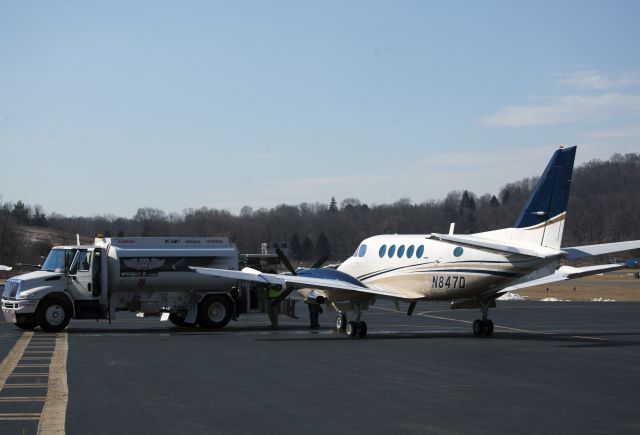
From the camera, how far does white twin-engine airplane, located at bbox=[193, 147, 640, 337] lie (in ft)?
88.6

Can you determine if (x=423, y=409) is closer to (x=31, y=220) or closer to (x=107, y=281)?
(x=107, y=281)

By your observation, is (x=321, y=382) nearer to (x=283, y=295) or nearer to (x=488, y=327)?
(x=488, y=327)

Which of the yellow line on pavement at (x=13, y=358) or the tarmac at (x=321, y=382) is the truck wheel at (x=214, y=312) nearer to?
the tarmac at (x=321, y=382)

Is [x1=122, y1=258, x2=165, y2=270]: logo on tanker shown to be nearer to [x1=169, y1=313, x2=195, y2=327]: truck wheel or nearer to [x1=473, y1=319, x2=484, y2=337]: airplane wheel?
[x1=169, y1=313, x2=195, y2=327]: truck wheel

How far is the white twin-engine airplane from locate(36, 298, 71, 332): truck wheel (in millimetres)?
5330

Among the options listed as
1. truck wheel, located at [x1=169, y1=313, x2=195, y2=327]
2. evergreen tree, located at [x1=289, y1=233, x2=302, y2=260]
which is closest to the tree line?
evergreen tree, located at [x1=289, y1=233, x2=302, y2=260]

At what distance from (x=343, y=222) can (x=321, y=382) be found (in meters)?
90.1

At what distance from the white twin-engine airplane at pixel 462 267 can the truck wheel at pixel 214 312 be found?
2738 mm

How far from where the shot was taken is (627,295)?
63.6 meters

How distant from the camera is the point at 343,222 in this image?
107625 millimetres

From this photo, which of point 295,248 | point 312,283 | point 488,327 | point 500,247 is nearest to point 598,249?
point 500,247

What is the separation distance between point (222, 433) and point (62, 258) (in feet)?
73.0

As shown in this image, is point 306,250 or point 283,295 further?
point 306,250

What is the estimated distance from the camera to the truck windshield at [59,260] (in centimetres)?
3275
